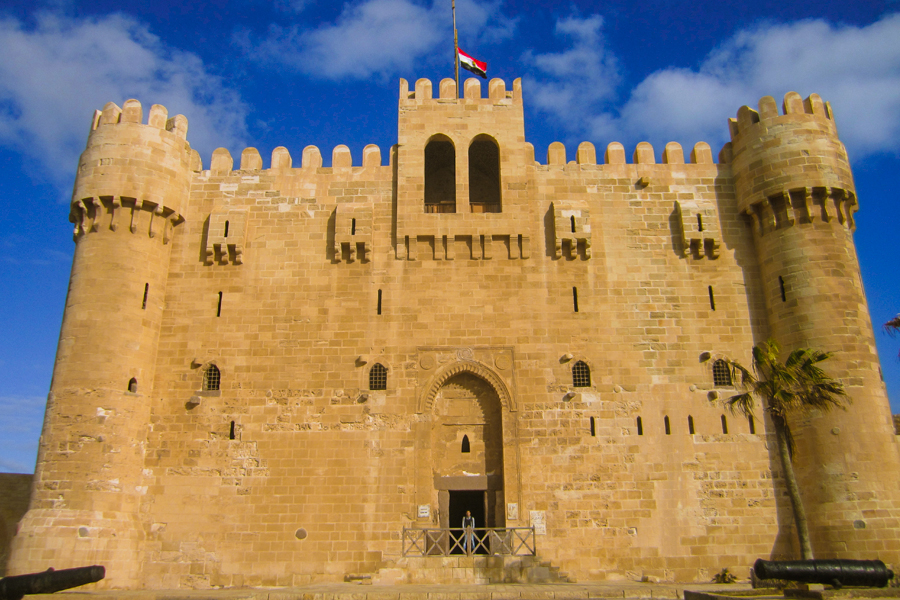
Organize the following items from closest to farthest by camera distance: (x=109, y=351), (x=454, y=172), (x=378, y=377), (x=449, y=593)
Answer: (x=449, y=593) → (x=109, y=351) → (x=378, y=377) → (x=454, y=172)

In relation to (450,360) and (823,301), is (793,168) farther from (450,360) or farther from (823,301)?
(450,360)

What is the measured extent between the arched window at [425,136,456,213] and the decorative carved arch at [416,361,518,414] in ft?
18.3

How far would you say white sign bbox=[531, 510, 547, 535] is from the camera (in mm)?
17031

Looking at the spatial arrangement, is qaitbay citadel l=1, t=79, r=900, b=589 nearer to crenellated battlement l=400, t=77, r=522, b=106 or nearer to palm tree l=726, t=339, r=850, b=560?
crenellated battlement l=400, t=77, r=522, b=106

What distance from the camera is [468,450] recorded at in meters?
18.2

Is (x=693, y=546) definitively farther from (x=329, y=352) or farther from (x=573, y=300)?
(x=329, y=352)

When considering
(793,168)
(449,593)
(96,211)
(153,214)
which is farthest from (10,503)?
(793,168)

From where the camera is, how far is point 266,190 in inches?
805

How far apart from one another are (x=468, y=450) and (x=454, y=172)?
915 cm

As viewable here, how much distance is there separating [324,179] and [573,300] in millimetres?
8088

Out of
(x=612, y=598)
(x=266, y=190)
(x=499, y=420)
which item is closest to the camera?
(x=612, y=598)

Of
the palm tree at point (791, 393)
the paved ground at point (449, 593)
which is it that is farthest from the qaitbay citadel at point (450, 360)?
the palm tree at point (791, 393)

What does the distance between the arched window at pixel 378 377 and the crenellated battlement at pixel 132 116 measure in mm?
9144

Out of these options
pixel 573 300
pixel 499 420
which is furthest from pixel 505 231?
pixel 499 420
